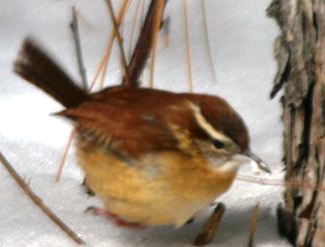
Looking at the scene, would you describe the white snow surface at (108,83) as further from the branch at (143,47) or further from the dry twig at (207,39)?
the branch at (143,47)

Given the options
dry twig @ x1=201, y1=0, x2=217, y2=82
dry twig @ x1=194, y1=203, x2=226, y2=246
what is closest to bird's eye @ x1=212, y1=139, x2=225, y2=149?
dry twig @ x1=194, y1=203, x2=226, y2=246

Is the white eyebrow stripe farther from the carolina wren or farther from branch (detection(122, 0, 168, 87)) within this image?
branch (detection(122, 0, 168, 87))

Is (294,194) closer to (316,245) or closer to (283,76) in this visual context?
(316,245)

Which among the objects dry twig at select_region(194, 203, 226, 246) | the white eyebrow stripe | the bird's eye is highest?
the white eyebrow stripe

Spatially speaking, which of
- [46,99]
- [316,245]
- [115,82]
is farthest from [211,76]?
[316,245]

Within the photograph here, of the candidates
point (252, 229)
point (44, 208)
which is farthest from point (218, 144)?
point (44, 208)

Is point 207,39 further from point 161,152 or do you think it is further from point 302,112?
point 161,152
